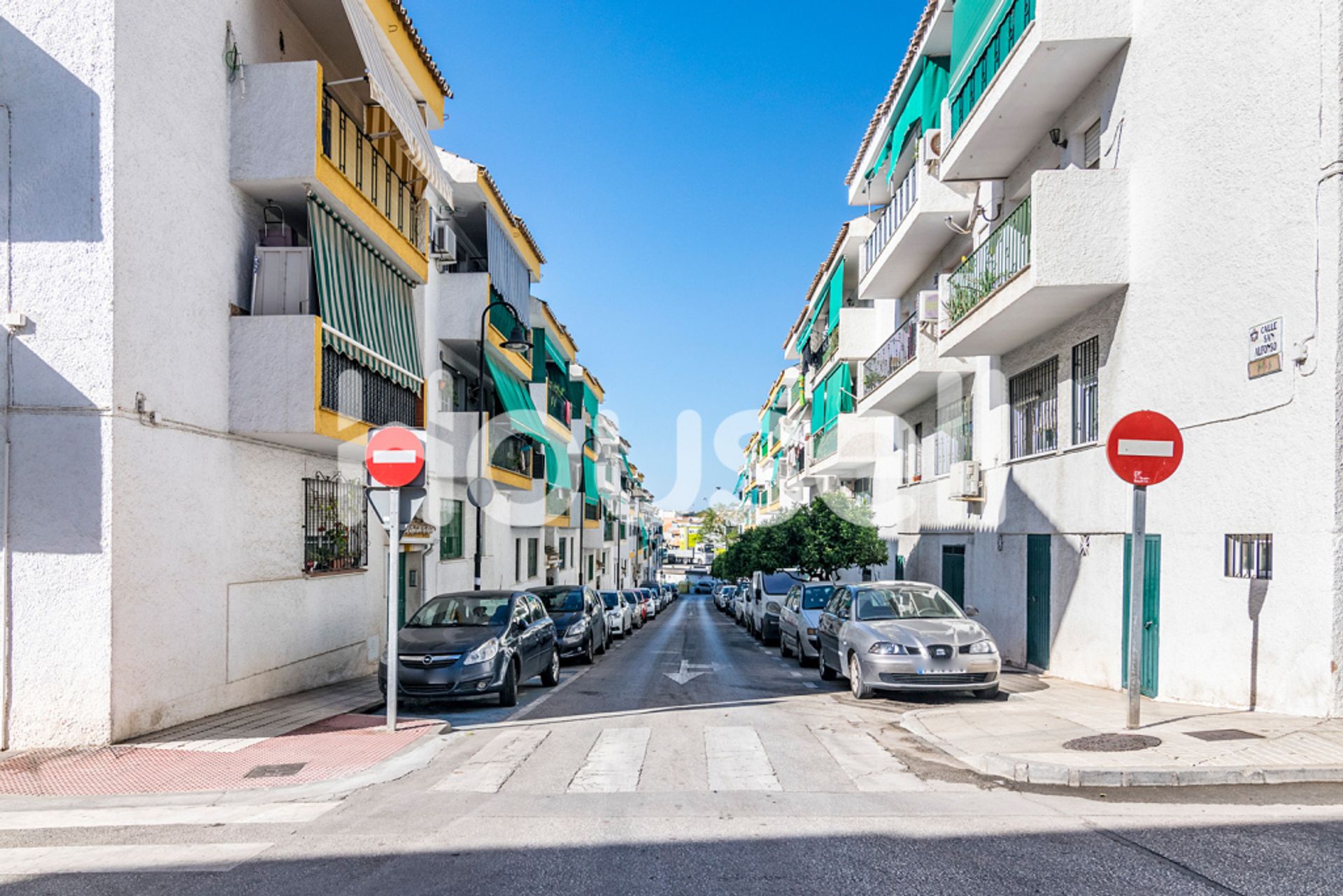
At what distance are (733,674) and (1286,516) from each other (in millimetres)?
9277

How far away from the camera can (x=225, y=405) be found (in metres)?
11.5

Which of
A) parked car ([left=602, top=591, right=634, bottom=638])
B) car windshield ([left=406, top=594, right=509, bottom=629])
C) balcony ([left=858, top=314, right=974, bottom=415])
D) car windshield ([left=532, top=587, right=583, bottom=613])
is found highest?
balcony ([left=858, top=314, right=974, bottom=415])

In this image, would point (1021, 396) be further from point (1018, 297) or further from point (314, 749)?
point (314, 749)

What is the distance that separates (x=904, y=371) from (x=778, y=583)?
851cm

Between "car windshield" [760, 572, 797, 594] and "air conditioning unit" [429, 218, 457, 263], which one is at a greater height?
"air conditioning unit" [429, 218, 457, 263]

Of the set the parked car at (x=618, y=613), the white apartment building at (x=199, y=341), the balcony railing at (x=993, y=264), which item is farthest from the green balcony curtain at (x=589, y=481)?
the balcony railing at (x=993, y=264)

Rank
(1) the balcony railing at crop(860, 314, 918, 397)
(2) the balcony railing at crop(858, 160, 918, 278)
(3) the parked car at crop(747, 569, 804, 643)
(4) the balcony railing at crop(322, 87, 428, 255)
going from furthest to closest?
(3) the parked car at crop(747, 569, 804, 643) < (1) the balcony railing at crop(860, 314, 918, 397) < (2) the balcony railing at crop(858, 160, 918, 278) < (4) the balcony railing at crop(322, 87, 428, 255)

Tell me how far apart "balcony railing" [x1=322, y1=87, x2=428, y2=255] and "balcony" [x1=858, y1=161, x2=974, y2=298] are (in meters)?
10.1

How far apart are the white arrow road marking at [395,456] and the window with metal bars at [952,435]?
13.1 m

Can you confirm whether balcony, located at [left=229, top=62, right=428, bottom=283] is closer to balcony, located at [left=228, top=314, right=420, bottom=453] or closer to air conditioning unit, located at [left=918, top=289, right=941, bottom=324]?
balcony, located at [left=228, top=314, right=420, bottom=453]

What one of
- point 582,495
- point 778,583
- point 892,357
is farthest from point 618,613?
point 582,495

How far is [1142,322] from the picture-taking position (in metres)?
12.0

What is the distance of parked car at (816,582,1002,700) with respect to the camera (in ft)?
37.0

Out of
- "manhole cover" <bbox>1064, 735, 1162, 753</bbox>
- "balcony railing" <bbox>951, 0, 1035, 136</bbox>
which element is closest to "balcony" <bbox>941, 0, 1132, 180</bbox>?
"balcony railing" <bbox>951, 0, 1035, 136</bbox>
